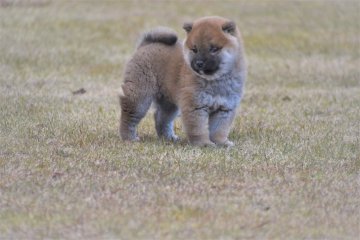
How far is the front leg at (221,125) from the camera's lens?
893cm

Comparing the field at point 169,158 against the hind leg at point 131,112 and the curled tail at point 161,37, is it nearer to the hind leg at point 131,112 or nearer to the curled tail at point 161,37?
the hind leg at point 131,112

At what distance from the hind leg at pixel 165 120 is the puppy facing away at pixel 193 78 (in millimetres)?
67

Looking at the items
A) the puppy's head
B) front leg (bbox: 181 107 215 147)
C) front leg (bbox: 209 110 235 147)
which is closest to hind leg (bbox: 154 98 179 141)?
front leg (bbox: 209 110 235 147)

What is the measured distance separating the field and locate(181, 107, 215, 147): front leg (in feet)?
0.58

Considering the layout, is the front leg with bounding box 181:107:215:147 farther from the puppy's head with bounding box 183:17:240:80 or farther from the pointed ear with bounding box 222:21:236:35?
the pointed ear with bounding box 222:21:236:35

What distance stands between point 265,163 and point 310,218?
5.80 feet

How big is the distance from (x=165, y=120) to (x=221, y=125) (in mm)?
830

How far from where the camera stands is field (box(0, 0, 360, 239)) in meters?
6.18

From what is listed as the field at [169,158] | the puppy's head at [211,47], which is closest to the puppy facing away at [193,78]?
the puppy's head at [211,47]

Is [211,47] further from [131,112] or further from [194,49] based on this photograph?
[131,112]

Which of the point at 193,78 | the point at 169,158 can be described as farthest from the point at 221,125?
the point at 169,158

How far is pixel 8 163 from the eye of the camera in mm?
7879

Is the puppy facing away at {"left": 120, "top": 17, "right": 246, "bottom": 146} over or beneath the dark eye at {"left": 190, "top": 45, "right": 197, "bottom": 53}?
beneath

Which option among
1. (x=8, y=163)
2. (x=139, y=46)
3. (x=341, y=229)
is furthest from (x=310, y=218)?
(x=139, y=46)
